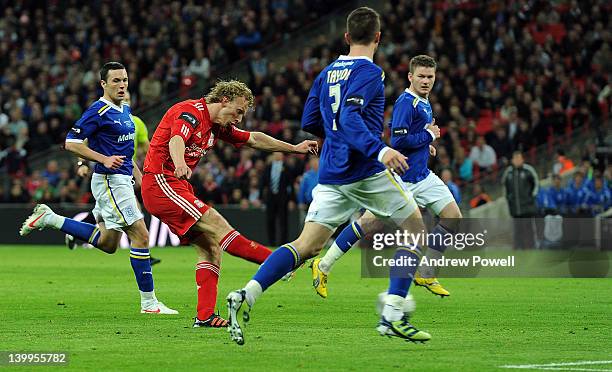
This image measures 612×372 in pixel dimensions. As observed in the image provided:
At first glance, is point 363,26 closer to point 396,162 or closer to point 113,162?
point 396,162

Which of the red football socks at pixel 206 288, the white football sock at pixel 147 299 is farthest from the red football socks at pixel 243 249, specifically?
the white football sock at pixel 147 299

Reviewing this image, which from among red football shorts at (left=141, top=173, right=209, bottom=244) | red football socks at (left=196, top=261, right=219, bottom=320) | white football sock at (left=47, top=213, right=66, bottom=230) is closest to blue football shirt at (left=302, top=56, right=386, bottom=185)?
red football shorts at (left=141, top=173, right=209, bottom=244)

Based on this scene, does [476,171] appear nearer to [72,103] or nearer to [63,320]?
[72,103]

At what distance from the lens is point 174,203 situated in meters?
10.2

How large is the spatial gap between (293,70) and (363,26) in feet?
75.4

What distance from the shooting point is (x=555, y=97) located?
2808 centimetres

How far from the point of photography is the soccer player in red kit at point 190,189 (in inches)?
398

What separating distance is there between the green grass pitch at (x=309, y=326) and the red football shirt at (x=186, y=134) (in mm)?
1440

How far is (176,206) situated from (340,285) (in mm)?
5597

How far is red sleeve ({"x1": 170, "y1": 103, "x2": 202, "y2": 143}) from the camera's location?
10.1m

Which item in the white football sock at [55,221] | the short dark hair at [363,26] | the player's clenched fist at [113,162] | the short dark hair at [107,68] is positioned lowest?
the white football sock at [55,221]

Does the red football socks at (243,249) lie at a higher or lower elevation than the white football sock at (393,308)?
higher

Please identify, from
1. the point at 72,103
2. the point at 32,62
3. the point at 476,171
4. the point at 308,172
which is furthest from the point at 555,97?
the point at 32,62

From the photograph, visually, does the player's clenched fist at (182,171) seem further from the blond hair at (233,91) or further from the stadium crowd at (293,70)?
the stadium crowd at (293,70)
